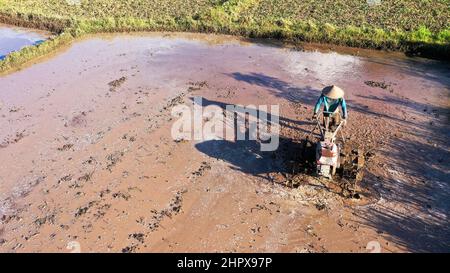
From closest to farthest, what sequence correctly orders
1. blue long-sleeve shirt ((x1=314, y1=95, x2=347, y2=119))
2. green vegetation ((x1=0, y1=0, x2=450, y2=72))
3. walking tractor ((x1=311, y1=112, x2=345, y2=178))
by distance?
walking tractor ((x1=311, y1=112, x2=345, y2=178)) < blue long-sleeve shirt ((x1=314, y1=95, x2=347, y2=119)) < green vegetation ((x1=0, y1=0, x2=450, y2=72))

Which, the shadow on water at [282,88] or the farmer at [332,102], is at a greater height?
the farmer at [332,102]

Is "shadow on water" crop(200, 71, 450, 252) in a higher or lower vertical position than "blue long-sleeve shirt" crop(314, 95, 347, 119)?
lower

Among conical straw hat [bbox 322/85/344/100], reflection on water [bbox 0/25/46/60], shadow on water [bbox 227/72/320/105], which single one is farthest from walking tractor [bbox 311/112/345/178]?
reflection on water [bbox 0/25/46/60]

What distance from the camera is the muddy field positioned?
8.93 meters

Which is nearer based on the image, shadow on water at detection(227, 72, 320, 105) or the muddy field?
the muddy field

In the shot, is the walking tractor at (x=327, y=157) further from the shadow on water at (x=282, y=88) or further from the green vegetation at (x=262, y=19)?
the green vegetation at (x=262, y=19)

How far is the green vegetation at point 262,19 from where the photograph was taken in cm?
1847

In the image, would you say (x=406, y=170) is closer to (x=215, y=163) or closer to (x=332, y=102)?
(x=332, y=102)

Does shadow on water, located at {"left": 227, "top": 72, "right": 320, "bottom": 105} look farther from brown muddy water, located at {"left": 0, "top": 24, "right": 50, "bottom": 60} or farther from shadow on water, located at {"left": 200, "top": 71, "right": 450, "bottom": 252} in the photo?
brown muddy water, located at {"left": 0, "top": 24, "right": 50, "bottom": 60}

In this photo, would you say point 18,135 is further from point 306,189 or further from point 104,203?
point 306,189

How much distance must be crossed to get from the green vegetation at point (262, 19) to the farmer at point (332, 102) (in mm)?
9649

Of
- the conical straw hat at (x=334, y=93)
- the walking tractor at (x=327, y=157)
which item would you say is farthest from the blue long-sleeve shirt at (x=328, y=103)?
the walking tractor at (x=327, y=157)

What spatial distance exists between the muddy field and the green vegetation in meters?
1.39

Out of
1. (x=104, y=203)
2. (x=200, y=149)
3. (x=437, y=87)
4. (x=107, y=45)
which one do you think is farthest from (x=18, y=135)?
(x=437, y=87)
